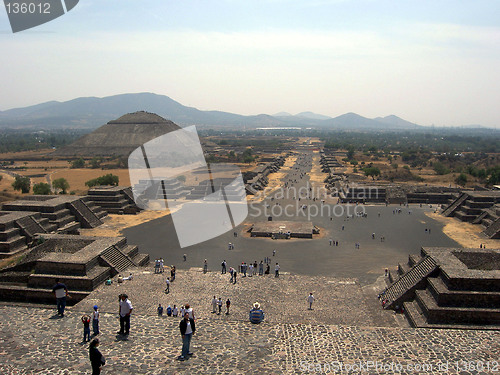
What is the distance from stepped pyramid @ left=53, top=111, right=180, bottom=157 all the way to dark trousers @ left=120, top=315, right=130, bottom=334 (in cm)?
9987

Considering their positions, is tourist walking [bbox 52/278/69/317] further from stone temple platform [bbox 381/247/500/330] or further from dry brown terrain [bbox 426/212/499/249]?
dry brown terrain [bbox 426/212/499/249]

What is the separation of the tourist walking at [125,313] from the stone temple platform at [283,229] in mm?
21150

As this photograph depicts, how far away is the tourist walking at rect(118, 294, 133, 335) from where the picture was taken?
1176cm

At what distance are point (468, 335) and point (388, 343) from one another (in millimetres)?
2977

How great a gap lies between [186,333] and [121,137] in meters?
115

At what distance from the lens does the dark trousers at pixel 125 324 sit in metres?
12.1

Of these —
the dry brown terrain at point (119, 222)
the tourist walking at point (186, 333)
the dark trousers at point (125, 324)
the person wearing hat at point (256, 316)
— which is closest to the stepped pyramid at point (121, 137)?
the dry brown terrain at point (119, 222)

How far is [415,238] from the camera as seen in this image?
32094 millimetres

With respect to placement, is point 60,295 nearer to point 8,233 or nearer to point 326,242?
point 8,233

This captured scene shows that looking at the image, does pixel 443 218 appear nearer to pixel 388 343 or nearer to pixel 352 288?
pixel 352 288

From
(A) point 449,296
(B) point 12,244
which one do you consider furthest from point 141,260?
A: (A) point 449,296

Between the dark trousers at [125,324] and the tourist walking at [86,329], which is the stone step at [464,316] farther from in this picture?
the tourist walking at [86,329]

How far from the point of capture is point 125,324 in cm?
1212

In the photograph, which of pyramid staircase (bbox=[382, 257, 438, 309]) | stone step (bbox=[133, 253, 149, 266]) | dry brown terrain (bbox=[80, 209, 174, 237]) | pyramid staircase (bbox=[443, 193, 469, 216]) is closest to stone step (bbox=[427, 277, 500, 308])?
pyramid staircase (bbox=[382, 257, 438, 309])
